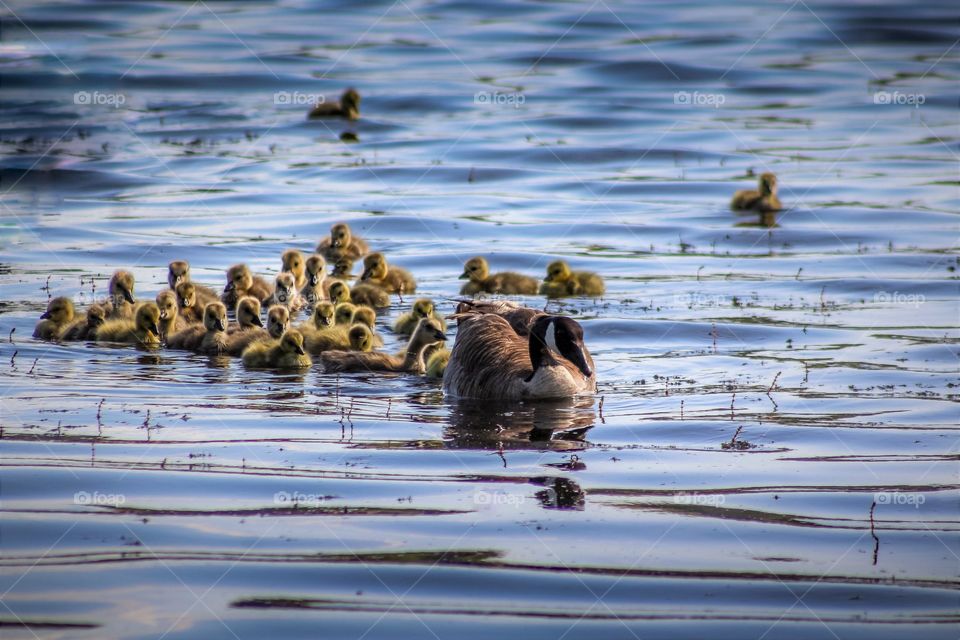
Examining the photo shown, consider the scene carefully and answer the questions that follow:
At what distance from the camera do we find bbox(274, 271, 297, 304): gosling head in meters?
13.4

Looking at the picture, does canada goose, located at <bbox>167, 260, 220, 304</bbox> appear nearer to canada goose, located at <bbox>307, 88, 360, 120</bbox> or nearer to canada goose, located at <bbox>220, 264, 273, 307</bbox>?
canada goose, located at <bbox>220, 264, 273, 307</bbox>

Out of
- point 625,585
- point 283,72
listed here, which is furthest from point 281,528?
point 283,72

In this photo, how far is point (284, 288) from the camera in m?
13.4

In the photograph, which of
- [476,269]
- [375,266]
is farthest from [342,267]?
[476,269]

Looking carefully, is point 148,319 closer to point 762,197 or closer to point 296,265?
point 296,265

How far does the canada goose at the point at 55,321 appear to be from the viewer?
1228 centimetres

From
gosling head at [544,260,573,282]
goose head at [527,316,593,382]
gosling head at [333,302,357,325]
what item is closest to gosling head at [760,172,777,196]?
gosling head at [544,260,573,282]

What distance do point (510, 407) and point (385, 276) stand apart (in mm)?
4805

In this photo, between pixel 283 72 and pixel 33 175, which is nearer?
pixel 33 175

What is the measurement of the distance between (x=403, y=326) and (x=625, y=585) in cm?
726

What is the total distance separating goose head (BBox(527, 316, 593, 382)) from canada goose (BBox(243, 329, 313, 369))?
210cm

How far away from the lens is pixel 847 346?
1205 centimetres

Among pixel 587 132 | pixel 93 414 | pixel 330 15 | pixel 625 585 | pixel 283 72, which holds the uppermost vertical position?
pixel 330 15

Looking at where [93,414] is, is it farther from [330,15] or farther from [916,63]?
[330,15]
